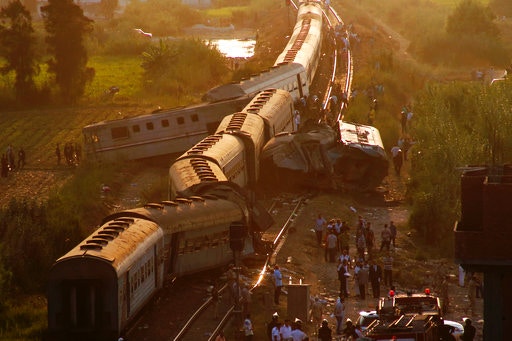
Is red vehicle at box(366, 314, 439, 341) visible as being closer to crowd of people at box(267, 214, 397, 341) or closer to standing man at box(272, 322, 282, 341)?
crowd of people at box(267, 214, 397, 341)

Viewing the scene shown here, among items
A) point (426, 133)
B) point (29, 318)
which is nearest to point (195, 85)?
point (426, 133)

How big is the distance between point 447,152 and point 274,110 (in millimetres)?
8014

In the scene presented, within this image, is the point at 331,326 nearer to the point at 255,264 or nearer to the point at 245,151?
the point at 255,264

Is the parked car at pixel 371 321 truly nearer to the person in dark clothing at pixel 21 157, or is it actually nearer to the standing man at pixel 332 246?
the standing man at pixel 332 246

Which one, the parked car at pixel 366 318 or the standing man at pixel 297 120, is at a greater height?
the parked car at pixel 366 318

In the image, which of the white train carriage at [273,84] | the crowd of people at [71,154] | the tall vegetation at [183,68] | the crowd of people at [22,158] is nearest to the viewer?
the crowd of people at [22,158]

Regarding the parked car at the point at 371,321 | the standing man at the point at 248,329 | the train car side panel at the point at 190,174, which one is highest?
the train car side panel at the point at 190,174

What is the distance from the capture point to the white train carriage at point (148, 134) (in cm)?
5069

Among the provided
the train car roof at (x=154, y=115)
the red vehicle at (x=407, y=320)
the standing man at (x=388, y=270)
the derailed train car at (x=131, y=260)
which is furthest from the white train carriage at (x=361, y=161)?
the red vehicle at (x=407, y=320)

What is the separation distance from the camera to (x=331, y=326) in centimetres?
3062

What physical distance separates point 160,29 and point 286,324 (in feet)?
288

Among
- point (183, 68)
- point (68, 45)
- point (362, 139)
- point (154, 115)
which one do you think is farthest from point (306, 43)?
point (362, 139)

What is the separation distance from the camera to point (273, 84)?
57.2 m

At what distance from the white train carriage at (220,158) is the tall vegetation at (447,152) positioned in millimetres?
5683
